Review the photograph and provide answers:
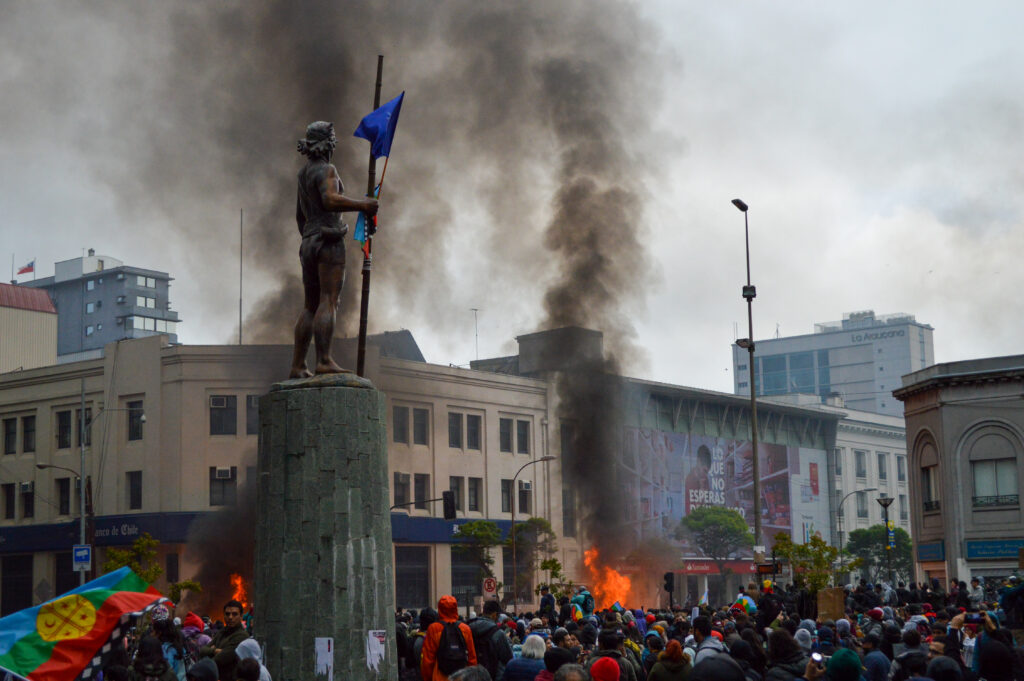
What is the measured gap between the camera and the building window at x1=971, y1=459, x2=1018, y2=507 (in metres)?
46.8

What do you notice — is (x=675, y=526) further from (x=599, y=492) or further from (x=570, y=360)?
(x=570, y=360)

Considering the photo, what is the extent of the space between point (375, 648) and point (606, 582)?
175 feet

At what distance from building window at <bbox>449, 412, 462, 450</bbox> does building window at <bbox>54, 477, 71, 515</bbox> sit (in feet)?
58.3

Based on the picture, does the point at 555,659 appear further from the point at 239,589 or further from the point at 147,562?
the point at 147,562

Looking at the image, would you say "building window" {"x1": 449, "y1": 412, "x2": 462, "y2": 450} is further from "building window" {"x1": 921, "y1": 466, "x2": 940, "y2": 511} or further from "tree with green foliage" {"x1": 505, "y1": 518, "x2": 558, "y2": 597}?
"building window" {"x1": 921, "y1": 466, "x2": 940, "y2": 511}

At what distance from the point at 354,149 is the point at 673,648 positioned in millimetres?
46072

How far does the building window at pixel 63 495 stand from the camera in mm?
58312

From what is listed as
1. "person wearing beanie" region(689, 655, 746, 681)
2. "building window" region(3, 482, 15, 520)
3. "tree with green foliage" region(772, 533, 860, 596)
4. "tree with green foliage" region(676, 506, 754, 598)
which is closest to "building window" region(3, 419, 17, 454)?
"building window" region(3, 482, 15, 520)

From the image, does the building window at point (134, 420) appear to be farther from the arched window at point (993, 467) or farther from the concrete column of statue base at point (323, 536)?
the concrete column of statue base at point (323, 536)

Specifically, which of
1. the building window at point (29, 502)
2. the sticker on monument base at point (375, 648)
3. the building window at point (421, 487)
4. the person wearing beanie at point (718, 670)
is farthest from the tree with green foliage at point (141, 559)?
the person wearing beanie at point (718, 670)

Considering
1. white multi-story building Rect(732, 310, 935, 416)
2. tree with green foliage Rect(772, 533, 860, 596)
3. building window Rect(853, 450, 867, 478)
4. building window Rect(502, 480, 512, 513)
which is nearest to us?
tree with green foliage Rect(772, 533, 860, 596)

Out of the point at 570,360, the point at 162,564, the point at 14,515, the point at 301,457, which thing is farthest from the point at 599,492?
the point at 301,457

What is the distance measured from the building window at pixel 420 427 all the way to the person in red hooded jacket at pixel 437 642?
1974 inches

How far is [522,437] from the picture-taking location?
68562 millimetres
